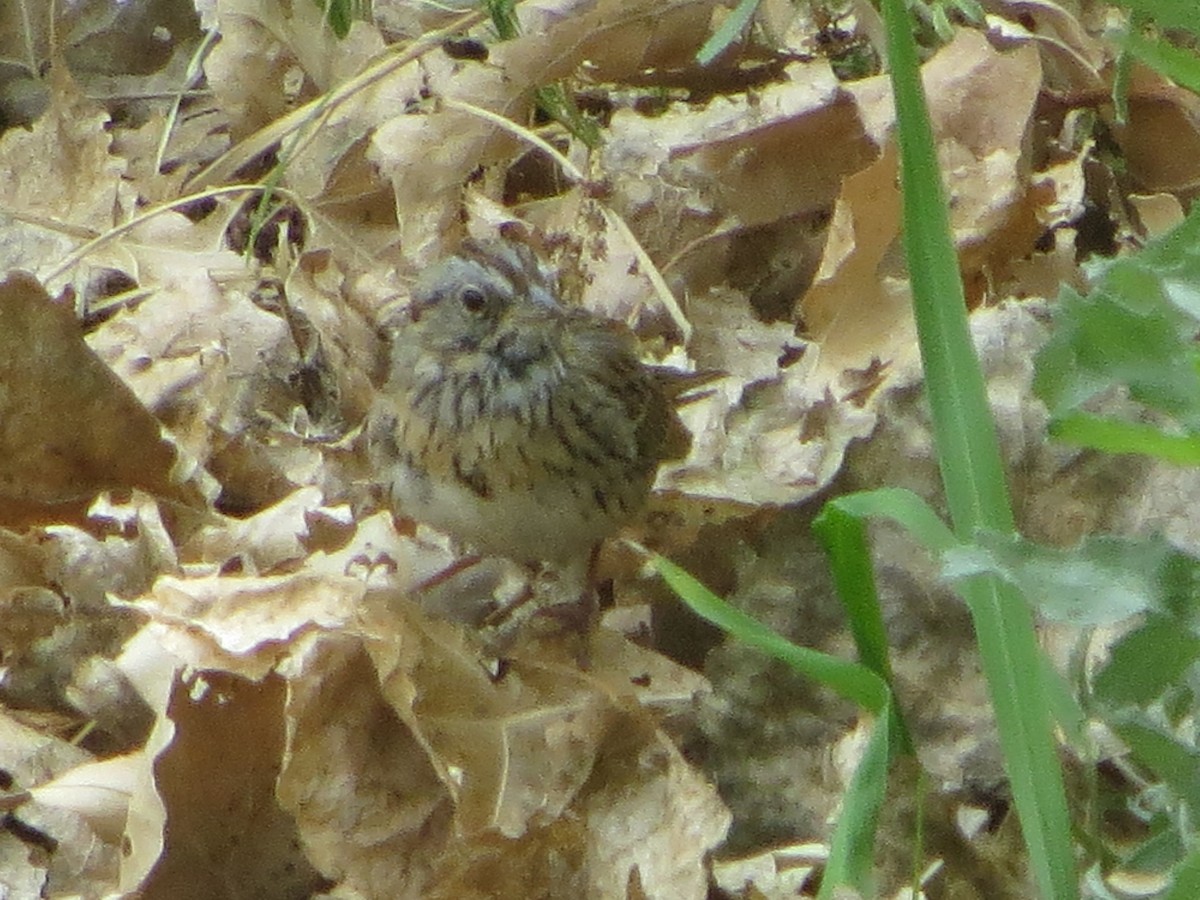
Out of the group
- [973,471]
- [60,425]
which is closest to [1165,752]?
[973,471]

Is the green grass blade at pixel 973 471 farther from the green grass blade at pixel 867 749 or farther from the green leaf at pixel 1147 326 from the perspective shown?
the green leaf at pixel 1147 326

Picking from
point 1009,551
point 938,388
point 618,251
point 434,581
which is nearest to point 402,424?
point 434,581

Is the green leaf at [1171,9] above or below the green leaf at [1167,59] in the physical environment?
above

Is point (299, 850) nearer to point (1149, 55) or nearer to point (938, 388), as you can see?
point (938, 388)

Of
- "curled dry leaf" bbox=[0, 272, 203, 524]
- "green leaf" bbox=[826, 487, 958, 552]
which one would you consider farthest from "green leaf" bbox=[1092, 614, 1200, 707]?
"curled dry leaf" bbox=[0, 272, 203, 524]

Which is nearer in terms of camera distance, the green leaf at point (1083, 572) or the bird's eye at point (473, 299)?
the green leaf at point (1083, 572)

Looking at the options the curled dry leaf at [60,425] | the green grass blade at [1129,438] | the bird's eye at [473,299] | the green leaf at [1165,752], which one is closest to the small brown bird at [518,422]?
the bird's eye at [473,299]
